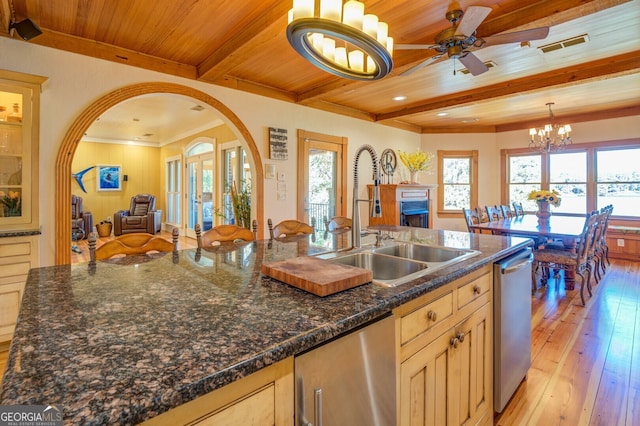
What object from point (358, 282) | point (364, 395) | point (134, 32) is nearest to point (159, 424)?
point (364, 395)

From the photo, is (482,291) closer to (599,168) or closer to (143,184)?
(599,168)

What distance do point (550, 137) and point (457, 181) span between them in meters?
1.81

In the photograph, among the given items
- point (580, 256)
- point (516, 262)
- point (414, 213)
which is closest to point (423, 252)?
point (516, 262)

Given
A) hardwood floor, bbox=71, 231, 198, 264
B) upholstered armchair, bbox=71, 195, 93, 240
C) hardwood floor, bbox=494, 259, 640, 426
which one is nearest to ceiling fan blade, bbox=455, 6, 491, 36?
hardwood floor, bbox=494, 259, 640, 426

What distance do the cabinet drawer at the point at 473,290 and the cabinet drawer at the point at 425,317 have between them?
10 cm

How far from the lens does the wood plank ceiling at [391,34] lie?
2439 mm

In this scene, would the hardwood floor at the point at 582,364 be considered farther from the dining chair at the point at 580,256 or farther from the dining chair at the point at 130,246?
the dining chair at the point at 130,246

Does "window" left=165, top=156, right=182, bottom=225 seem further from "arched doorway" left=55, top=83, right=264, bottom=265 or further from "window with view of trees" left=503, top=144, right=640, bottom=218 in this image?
"window with view of trees" left=503, top=144, right=640, bottom=218

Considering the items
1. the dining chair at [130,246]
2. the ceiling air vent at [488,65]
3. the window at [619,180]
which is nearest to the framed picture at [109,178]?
the dining chair at [130,246]

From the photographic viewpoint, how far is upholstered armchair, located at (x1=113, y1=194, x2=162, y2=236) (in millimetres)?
7707

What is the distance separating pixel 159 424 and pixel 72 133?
317 cm

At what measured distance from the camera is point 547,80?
13.0 ft

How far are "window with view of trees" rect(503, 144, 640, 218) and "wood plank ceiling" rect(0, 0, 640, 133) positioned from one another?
995 millimetres

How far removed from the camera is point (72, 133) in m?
2.85
